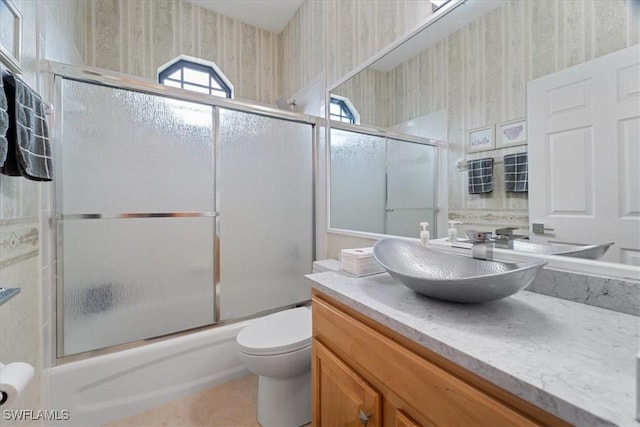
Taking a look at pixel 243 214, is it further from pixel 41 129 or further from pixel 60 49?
pixel 60 49

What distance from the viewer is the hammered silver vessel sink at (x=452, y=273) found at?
593 mm

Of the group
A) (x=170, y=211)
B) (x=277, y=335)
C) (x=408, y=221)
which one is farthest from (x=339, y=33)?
(x=277, y=335)

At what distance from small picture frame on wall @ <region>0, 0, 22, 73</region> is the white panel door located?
1.78m

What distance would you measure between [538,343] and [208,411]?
1.63 meters

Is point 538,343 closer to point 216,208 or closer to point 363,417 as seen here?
point 363,417

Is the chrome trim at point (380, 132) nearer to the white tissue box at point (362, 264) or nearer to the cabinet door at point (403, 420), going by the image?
the white tissue box at point (362, 264)

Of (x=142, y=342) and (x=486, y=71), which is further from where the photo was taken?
(x=142, y=342)

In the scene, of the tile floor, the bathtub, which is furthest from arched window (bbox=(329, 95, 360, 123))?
the tile floor

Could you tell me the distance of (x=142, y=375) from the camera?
147 centimetres

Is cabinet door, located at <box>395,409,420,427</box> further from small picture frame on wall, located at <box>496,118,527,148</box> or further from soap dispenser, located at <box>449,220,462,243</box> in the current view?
small picture frame on wall, located at <box>496,118,527,148</box>

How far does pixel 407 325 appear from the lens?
23.5 inches

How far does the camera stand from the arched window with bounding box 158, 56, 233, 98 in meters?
2.48

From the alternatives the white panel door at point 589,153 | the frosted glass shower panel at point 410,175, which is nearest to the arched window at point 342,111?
the frosted glass shower panel at point 410,175

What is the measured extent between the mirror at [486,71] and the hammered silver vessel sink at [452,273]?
0.69ft
